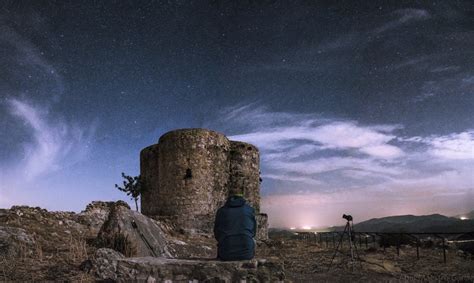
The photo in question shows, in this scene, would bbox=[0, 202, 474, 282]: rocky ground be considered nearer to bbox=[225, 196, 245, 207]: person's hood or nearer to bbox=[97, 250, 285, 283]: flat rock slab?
bbox=[97, 250, 285, 283]: flat rock slab

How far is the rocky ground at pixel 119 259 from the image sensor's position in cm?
645

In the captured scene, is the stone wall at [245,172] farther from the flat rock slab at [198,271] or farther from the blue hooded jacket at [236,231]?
the flat rock slab at [198,271]

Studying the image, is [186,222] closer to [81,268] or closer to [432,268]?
[432,268]

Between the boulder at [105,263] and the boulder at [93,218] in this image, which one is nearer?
the boulder at [105,263]

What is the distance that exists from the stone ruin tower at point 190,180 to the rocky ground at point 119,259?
19.7 feet

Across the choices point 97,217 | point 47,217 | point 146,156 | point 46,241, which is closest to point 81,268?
point 46,241

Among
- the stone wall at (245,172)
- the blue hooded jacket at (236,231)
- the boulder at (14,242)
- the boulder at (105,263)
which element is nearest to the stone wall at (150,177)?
the stone wall at (245,172)

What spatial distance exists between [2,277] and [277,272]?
500cm

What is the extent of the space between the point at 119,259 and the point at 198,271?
1472 mm

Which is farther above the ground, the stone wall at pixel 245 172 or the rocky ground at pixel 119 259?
the stone wall at pixel 245 172

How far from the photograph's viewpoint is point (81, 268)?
7.89 meters

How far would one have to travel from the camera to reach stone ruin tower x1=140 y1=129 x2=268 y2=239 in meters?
23.2

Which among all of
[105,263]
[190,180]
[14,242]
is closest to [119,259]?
[105,263]

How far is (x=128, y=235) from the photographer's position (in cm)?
952
